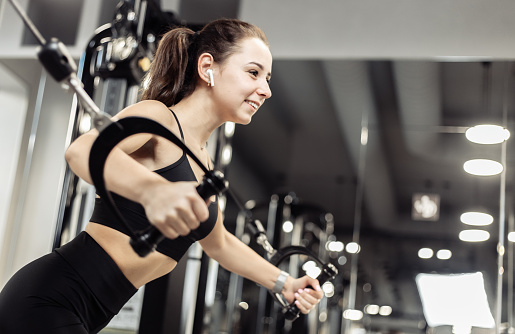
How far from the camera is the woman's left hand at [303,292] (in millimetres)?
1577

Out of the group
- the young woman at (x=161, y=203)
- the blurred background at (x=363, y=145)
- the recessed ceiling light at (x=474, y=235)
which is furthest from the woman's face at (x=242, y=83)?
the recessed ceiling light at (x=474, y=235)

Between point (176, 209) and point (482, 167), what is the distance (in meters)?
3.59

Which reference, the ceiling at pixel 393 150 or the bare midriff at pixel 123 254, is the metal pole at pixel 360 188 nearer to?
the ceiling at pixel 393 150

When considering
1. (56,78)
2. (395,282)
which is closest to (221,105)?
(56,78)

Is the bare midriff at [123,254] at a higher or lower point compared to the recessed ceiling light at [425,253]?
lower

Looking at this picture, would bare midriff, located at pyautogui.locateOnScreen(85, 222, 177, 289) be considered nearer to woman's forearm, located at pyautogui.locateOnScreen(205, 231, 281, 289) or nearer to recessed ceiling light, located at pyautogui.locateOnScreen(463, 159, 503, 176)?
woman's forearm, located at pyautogui.locateOnScreen(205, 231, 281, 289)

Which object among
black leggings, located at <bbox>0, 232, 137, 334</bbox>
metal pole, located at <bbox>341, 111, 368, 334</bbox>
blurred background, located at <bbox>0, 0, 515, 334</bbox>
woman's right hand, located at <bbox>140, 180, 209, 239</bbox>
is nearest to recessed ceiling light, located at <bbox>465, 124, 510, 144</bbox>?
blurred background, located at <bbox>0, 0, 515, 334</bbox>

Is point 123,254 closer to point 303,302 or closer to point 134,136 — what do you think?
point 134,136

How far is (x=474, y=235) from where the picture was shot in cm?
405

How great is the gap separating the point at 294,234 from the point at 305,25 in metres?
2.13

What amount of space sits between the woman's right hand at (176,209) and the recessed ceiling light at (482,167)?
139 inches

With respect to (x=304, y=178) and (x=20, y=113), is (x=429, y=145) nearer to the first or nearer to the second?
(x=304, y=178)

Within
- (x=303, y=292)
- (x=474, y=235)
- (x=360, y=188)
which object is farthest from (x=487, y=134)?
(x=303, y=292)

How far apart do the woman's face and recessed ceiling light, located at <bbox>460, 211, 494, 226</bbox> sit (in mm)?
2966
